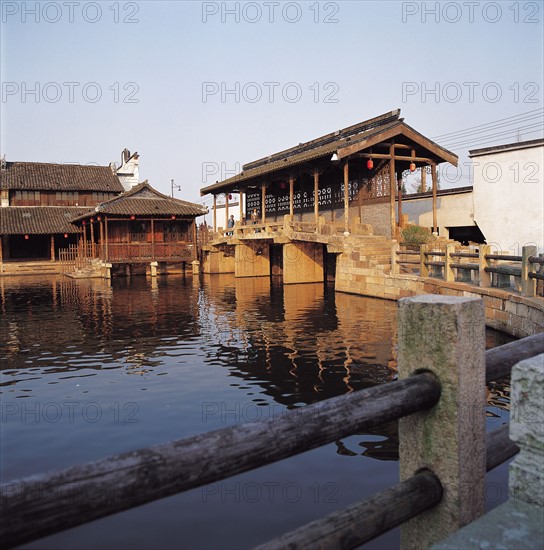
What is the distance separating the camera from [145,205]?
2953cm

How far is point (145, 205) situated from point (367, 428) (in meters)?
28.6

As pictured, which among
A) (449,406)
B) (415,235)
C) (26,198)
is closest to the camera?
(449,406)

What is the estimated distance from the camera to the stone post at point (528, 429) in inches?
81.4

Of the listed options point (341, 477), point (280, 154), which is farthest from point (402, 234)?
point (341, 477)

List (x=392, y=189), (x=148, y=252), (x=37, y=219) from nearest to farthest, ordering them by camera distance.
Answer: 1. (x=392, y=189)
2. (x=148, y=252)
3. (x=37, y=219)

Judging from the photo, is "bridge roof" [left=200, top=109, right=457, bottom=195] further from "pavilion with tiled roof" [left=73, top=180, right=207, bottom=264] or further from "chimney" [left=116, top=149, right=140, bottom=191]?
"chimney" [left=116, top=149, right=140, bottom=191]

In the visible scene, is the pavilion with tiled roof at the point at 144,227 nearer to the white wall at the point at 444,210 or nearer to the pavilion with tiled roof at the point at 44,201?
the pavilion with tiled roof at the point at 44,201

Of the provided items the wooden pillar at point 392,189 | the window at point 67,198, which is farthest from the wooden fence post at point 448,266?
the window at point 67,198

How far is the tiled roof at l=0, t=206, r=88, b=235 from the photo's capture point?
33.1 meters

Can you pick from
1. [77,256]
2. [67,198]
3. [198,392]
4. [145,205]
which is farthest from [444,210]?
[67,198]

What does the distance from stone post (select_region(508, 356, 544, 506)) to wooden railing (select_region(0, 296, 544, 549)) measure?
0.28 metres

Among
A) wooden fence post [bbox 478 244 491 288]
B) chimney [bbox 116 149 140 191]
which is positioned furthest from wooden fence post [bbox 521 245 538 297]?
chimney [bbox 116 149 140 191]

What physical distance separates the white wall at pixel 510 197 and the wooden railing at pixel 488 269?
9.28 ft

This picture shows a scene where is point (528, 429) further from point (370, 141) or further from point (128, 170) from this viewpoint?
point (128, 170)
